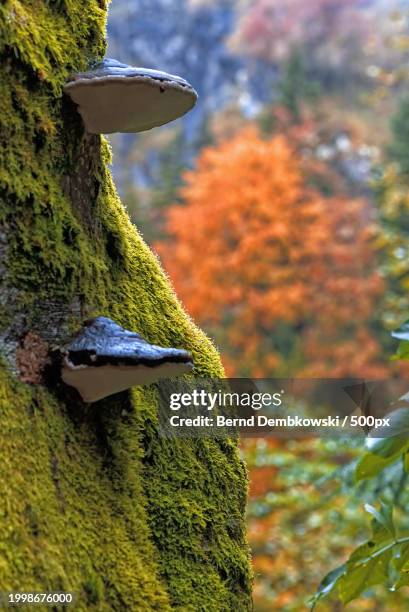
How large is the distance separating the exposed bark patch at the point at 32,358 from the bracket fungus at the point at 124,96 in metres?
0.39

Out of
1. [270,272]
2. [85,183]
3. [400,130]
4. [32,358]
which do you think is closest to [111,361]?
[32,358]

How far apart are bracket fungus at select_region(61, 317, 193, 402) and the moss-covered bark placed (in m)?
0.06

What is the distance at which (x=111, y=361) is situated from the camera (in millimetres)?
1048

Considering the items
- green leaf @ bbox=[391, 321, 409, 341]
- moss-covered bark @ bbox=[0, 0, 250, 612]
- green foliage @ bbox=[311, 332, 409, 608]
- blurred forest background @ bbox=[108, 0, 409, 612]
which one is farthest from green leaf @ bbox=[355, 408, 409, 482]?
blurred forest background @ bbox=[108, 0, 409, 612]

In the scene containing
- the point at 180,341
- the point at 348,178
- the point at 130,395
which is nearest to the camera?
the point at 130,395

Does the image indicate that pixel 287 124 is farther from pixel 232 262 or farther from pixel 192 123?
pixel 192 123

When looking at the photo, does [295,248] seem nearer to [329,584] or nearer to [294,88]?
[294,88]

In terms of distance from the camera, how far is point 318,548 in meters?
6.83

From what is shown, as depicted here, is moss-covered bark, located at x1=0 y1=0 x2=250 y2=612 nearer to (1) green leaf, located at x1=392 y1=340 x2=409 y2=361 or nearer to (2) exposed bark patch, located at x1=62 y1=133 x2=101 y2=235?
(2) exposed bark patch, located at x1=62 y1=133 x2=101 y2=235

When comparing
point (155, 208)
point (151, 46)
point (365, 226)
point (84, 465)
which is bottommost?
point (84, 465)

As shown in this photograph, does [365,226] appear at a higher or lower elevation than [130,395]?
higher

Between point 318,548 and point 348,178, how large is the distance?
14.0 metres

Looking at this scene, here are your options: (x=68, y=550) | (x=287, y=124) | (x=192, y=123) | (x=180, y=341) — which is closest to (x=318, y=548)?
(x=180, y=341)

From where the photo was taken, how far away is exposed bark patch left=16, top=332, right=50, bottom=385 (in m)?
1.12
